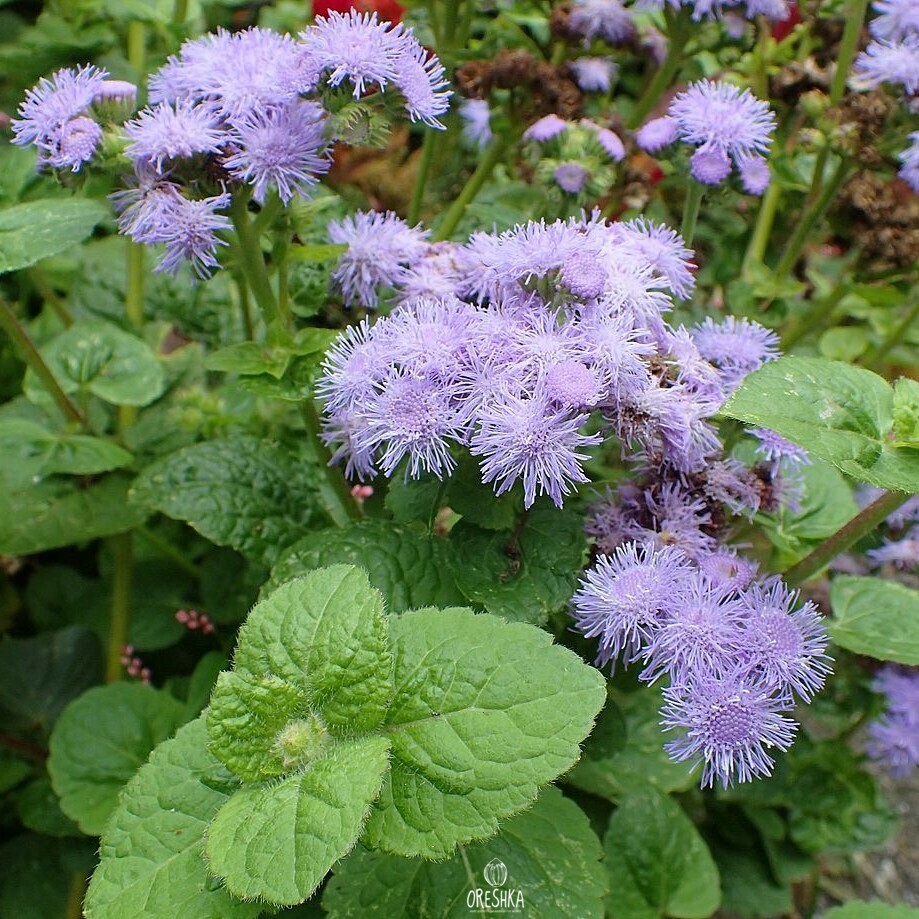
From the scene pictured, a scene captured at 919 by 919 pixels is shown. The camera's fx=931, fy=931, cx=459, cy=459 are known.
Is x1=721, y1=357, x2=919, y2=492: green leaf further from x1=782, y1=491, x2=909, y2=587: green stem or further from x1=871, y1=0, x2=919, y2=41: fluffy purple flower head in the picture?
x1=871, y1=0, x2=919, y2=41: fluffy purple flower head

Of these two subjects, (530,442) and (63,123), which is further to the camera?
(63,123)

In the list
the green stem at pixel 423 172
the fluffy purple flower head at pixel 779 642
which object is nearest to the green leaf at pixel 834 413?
the fluffy purple flower head at pixel 779 642

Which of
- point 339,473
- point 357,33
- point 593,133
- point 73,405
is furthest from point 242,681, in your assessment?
point 593,133

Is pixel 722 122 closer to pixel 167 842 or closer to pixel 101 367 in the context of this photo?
pixel 101 367

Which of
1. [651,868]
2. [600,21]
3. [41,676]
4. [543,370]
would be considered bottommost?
[41,676]

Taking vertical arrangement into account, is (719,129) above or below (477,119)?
above

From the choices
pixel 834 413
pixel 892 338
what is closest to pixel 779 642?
pixel 834 413

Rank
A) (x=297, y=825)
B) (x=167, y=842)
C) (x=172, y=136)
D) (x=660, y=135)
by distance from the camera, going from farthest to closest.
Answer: (x=660, y=135) < (x=172, y=136) < (x=167, y=842) < (x=297, y=825)
